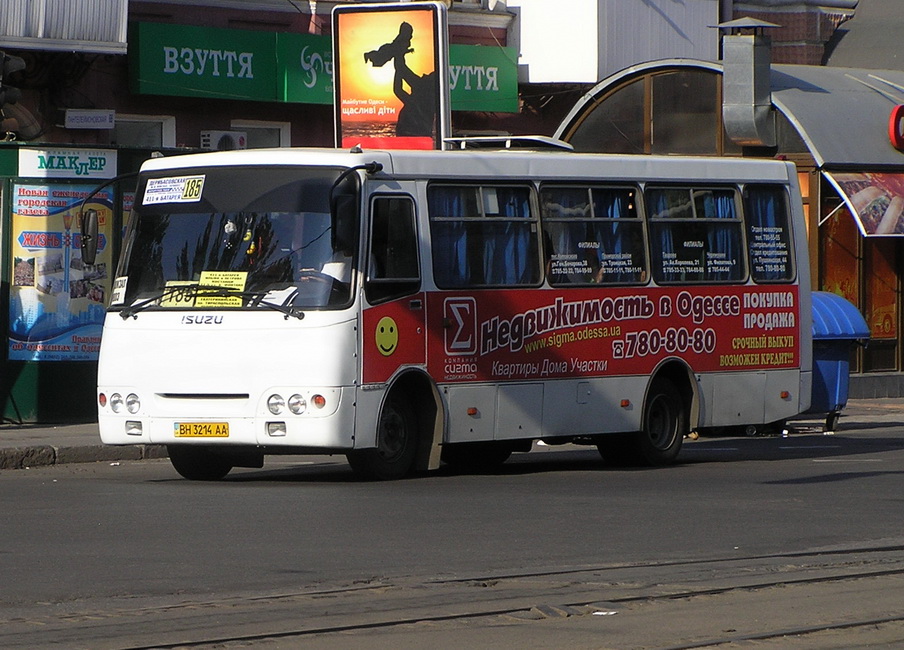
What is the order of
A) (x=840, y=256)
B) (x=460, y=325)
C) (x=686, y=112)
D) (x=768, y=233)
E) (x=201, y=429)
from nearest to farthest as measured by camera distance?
(x=201, y=429) < (x=460, y=325) < (x=768, y=233) < (x=840, y=256) < (x=686, y=112)

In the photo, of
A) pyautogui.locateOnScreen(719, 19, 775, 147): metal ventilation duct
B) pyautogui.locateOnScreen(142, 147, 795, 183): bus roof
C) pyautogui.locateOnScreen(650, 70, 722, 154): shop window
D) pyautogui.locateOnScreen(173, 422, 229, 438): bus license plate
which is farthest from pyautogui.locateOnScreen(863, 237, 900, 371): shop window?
pyautogui.locateOnScreen(173, 422, 229, 438): bus license plate

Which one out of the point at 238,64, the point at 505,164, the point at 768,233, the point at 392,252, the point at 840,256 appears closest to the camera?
the point at 392,252

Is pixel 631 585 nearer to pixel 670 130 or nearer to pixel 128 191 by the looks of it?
pixel 128 191

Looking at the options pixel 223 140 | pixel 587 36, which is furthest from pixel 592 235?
pixel 587 36

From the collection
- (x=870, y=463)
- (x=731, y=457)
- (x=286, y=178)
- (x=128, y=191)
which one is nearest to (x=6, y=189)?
(x=128, y=191)

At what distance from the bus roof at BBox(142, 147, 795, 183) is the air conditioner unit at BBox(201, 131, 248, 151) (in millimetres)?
9752

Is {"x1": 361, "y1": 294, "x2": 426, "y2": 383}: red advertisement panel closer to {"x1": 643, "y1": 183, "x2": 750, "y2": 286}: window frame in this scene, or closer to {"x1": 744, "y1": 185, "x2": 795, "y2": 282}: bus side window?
{"x1": 643, "y1": 183, "x2": 750, "y2": 286}: window frame

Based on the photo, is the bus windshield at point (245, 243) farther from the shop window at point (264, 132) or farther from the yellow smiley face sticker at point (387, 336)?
the shop window at point (264, 132)

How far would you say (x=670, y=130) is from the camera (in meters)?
30.0

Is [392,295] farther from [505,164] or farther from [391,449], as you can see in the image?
[505,164]

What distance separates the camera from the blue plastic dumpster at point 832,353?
22.3m

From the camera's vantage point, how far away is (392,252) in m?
14.7

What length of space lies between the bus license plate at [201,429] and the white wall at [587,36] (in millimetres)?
15746

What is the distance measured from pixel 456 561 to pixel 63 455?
27.6ft
